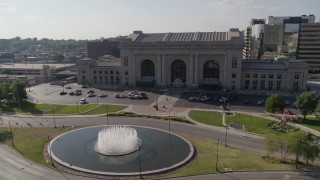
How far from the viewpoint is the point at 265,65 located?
4978 inches

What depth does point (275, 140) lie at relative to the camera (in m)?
57.8

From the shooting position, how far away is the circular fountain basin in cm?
5594

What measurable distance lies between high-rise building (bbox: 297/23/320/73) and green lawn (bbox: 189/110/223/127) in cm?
11110

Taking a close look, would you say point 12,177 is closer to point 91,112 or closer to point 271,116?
point 91,112

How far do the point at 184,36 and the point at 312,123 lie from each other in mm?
70778

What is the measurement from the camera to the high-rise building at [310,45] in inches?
6781

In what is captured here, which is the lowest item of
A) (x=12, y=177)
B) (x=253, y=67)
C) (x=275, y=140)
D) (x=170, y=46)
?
(x=12, y=177)

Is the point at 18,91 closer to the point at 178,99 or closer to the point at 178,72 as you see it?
the point at 178,99

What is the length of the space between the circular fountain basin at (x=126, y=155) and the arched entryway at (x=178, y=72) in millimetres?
58616

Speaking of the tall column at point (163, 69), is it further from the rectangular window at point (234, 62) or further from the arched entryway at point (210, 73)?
the rectangular window at point (234, 62)

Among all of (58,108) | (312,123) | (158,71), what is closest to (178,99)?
(158,71)

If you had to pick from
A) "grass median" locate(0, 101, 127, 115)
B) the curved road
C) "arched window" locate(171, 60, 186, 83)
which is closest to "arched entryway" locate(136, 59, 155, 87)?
"arched window" locate(171, 60, 186, 83)

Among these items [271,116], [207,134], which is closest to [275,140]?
[207,134]

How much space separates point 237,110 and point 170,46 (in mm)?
47139
